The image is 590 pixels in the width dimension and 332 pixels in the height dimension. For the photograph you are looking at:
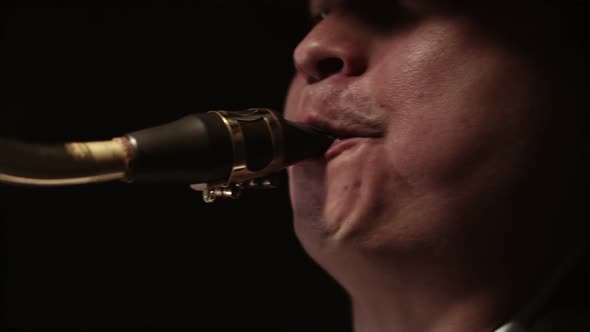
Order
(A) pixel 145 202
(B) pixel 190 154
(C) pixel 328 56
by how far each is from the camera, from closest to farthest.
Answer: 1. (B) pixel 190 154
2. (C) pixel 328 56
3. (A) pixel 145 202

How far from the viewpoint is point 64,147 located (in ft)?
1.87

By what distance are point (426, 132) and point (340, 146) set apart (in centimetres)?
9

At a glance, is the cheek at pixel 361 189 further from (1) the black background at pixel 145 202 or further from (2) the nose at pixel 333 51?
(1) the black background at pixel 145 202

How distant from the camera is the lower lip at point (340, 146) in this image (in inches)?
26.7

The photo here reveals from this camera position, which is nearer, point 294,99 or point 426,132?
point 426,132

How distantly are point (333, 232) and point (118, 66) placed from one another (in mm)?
482

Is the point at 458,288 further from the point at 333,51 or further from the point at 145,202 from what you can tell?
the point at 145,202

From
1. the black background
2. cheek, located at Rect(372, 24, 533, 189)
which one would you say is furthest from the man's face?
the black background

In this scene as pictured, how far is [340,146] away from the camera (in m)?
0.69

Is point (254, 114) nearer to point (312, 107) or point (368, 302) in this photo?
point (312, 107)

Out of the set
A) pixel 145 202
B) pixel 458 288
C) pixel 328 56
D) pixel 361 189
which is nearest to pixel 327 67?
pixel 328 56

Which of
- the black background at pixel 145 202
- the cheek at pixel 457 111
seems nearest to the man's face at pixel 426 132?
the cheek at pixel 457 111

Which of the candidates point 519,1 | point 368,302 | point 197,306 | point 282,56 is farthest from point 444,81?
point 197,306

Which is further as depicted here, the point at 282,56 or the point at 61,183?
the point at 282,56
